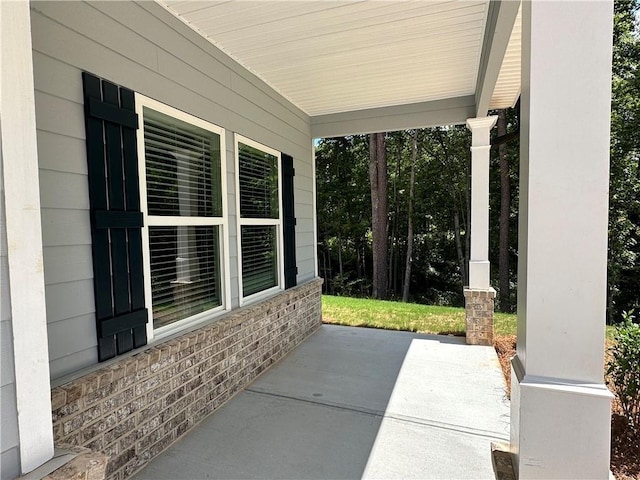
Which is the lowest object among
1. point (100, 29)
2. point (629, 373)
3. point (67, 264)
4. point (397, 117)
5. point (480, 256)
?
point (629, 373)

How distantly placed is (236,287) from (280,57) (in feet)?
7.48

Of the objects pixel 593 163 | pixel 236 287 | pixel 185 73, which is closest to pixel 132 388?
pixel 236 287

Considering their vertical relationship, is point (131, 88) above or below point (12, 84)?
above

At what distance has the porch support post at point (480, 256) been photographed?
185 inches

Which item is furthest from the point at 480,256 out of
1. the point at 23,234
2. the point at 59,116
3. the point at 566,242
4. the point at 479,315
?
the point at 23,234

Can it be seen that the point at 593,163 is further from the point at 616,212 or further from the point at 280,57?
the point at 616,212

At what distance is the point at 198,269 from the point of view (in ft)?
9.96

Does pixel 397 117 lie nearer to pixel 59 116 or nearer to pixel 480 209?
pixel 480 209

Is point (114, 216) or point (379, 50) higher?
point (379, 50)

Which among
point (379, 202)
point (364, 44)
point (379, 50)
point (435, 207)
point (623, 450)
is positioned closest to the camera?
point (623, 450)

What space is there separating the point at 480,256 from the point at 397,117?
87.5 inches

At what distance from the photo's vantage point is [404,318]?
620cm

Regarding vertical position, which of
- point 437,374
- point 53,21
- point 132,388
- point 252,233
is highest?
point 53,21

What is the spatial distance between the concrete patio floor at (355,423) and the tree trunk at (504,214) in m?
9.68
